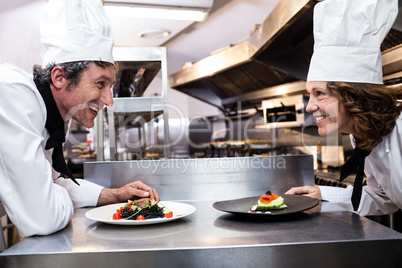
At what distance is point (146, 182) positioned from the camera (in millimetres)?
1573

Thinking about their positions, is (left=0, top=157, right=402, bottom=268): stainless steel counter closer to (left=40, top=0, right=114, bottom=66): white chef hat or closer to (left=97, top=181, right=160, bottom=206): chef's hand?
(left=97, top=181, right=160, bottom=206): chef's hand

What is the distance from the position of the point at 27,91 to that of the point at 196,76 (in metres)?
4.98

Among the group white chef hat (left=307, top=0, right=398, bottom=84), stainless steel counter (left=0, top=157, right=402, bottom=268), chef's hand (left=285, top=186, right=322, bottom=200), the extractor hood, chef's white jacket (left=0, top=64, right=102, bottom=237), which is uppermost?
the extractor hood

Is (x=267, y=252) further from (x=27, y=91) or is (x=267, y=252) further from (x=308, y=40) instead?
(x=308, y=40)

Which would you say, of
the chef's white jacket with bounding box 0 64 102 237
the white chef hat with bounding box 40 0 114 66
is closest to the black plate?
the chef's white jacket with bounding box 0 64 102 237

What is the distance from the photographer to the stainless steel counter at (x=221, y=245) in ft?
2.56

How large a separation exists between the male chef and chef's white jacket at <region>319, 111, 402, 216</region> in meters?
0.77

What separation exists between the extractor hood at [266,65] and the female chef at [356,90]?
966 millimetres

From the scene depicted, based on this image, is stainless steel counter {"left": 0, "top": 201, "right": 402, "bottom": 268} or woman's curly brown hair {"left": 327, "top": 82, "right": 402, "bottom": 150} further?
woman's curly brown hair {"left": 327, "top": 82, "right": 402, "bottom": 150}

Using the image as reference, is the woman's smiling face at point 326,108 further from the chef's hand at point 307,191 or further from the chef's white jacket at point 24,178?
the chef's white jacket at point 24,178

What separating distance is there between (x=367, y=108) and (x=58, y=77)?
1224mm

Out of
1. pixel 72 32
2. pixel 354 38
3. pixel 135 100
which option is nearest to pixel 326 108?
pixel 354 38

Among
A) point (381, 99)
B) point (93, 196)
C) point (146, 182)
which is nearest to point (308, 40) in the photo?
point (381, 99)

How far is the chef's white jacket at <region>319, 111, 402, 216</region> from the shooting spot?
1456mm
